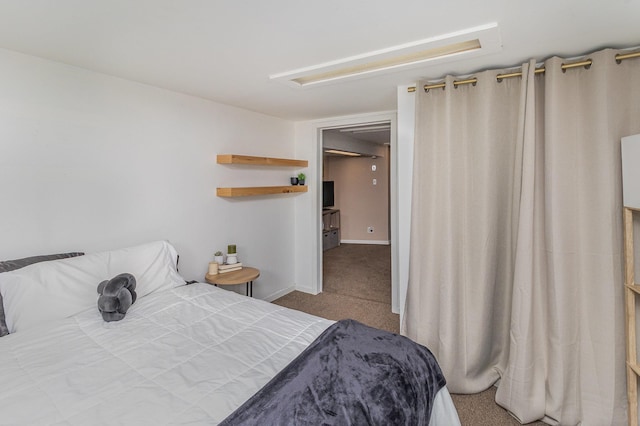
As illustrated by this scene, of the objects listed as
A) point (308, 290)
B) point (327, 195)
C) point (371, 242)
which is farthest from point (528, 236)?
point (371, 242)

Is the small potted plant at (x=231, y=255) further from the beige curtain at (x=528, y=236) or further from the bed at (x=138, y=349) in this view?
the beige curtain at (x=528, y=236)

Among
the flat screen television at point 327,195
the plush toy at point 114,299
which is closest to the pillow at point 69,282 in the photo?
the plush toy at point 114,299

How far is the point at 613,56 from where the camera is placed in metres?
1.76

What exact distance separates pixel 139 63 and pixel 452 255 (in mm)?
2572

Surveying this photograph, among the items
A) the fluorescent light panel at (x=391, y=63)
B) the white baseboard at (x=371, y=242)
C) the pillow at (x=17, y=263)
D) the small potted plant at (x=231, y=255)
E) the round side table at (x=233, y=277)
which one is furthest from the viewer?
the white baseboard at (x=371, y=242)

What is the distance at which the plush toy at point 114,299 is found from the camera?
1.71m

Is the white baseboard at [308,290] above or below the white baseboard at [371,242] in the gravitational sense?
below

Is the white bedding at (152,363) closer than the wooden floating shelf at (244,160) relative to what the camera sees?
Yes

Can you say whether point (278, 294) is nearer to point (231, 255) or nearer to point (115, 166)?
point (231, 255)

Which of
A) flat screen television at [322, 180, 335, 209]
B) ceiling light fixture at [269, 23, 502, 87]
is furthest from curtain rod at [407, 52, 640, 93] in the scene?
flat screen television at [322, 180, 335, 209]

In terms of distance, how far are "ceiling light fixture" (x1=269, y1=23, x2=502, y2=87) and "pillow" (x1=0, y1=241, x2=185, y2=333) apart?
1.68 meters

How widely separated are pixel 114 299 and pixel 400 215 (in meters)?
2.14

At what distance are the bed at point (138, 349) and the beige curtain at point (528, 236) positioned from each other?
0.80 metres

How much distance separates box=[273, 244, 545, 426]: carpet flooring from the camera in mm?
2006
